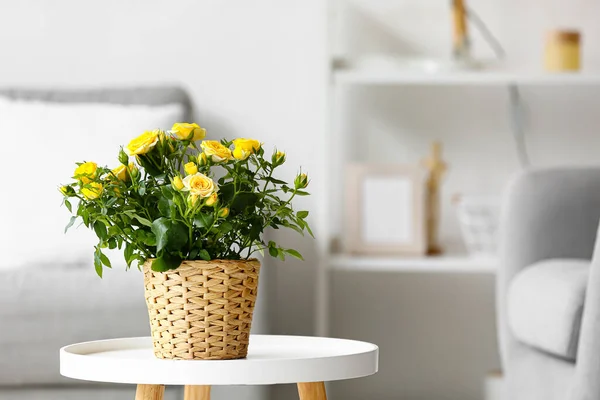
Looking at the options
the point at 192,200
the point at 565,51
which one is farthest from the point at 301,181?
the point at 565,51

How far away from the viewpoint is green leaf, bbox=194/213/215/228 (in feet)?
3.38

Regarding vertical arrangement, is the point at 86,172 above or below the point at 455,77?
below

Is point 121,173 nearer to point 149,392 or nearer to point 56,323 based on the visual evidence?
point 149,392

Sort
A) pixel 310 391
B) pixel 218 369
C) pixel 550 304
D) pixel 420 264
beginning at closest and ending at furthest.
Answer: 1. pixel 218 369
2. pixel 310 391
3. pixel 550 304
4. pixel 420 264

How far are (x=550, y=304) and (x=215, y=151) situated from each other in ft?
2.57

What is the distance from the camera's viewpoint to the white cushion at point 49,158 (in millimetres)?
2107

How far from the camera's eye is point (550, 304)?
157 centimetres

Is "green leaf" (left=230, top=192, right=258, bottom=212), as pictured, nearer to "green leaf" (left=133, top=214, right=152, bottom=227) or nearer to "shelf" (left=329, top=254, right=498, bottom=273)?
"green leaf" (left=133, top=214, right=152, bottom=227)

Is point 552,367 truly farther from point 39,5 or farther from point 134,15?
point 39,5

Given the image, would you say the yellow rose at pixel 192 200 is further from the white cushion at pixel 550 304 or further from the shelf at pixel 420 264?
the shelf at pixel 420 264

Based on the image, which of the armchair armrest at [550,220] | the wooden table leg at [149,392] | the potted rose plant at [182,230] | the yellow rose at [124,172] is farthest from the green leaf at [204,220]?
the armchair armrest at [550,220]

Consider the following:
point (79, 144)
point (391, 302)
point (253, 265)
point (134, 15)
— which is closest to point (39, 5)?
point (134, 15)

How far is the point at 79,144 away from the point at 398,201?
34.0 inches

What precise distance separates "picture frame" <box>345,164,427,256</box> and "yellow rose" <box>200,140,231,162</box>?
55.6 inches
